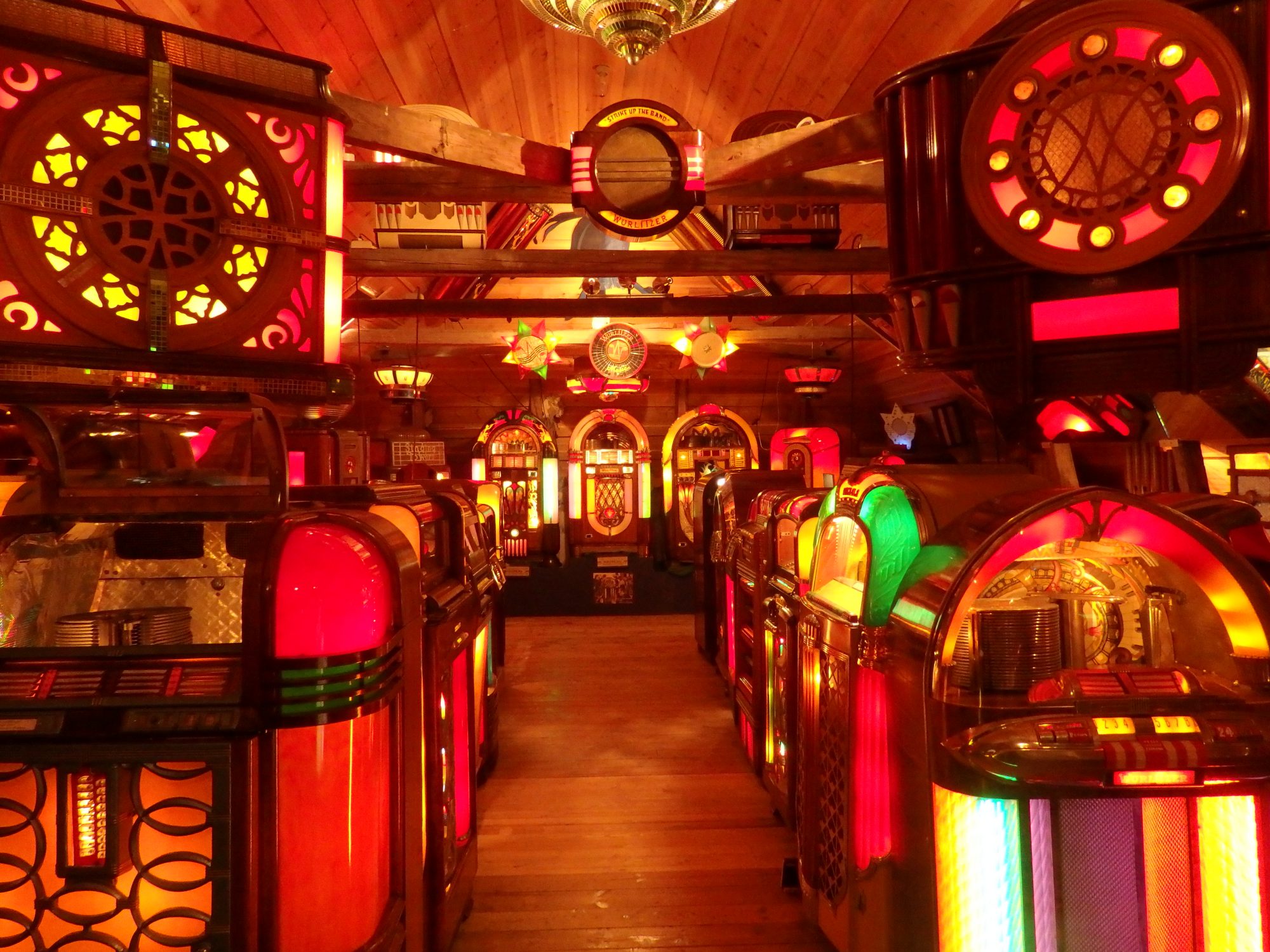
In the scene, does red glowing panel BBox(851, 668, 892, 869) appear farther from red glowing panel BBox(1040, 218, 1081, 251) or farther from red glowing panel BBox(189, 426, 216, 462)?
red glowing panel BBox(189, 426, 216, 462)

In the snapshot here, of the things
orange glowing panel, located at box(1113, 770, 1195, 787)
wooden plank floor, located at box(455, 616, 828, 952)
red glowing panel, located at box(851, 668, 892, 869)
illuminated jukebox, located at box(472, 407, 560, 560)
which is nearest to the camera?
orange glowing panel, located at box(1113, 770, 1195, 787)

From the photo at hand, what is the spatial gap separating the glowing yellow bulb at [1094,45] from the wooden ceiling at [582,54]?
2.17 meters

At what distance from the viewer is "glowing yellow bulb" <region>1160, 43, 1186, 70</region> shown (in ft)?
6.44

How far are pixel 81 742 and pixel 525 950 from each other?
1.91 m

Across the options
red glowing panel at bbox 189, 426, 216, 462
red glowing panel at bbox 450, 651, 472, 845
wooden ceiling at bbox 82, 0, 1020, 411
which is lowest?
red glowing panel at bbox 450, 651, 472, 845

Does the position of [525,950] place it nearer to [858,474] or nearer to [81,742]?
[81,742]

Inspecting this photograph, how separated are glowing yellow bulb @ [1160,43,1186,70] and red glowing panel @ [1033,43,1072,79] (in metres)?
0.20

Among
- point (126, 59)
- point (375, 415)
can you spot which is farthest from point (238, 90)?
point (375, 415)

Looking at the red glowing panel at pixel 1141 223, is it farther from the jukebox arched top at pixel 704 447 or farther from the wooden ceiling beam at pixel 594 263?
the jukebox arched top at pixel 704 447

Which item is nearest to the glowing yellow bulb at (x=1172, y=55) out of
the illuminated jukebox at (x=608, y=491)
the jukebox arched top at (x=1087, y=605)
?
the jukebox arched top at (x=1087, y=605)

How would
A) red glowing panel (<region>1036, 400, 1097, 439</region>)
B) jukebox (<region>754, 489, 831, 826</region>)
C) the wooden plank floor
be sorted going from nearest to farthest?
red glowing panel (<region>1036, 400, 1097, 439</region>) → the wooden plank floor → jukebox (<region>754, 489, 831, 826</region>)

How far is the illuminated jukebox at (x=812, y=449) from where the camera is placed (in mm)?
9547

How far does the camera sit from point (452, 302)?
24.0 ft

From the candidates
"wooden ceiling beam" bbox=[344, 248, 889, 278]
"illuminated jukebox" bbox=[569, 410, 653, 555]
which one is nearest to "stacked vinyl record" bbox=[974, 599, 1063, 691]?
"wooden ceiling beam" bbox=[344, 248, 889, 278]
